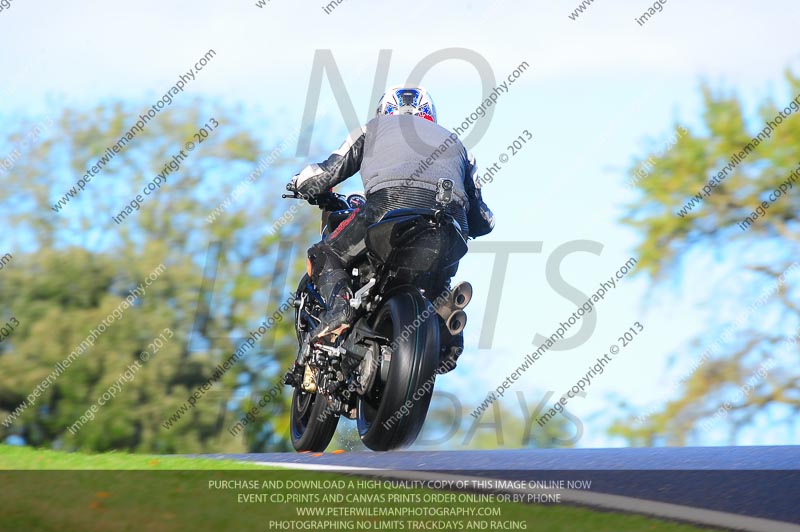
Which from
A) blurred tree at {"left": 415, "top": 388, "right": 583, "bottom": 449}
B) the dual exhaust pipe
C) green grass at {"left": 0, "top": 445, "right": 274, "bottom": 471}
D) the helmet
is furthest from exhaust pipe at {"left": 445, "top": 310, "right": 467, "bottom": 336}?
blurred tree at {"left": 415, "top": 388, "right": 583, "bottom": 449}

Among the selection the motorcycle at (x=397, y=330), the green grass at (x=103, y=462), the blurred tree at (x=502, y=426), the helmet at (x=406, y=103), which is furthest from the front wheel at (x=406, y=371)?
the blurred tree at (x=502, y=426)

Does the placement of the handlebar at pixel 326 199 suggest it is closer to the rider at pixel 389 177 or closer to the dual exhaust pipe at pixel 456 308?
the rider at pixel 389 177

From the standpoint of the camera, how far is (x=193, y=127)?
22578 millimetres

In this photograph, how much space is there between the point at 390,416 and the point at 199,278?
1352cm

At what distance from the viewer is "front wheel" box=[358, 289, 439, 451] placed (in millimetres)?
6723

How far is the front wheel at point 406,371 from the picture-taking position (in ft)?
22.1

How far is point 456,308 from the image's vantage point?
725cm

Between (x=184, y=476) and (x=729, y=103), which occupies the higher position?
(x=729, y=103)

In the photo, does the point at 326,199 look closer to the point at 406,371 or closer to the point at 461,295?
the point at 461,295

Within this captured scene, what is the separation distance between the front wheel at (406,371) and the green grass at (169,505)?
39.4 inches

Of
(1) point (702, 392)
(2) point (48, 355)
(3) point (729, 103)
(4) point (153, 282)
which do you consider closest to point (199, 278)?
(4) point (153, 282)

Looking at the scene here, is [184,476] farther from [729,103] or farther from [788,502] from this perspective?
[729,103]

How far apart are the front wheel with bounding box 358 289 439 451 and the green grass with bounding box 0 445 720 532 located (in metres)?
1.00

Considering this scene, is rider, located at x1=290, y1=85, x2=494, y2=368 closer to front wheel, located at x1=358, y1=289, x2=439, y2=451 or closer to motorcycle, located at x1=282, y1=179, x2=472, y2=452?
motorcycle, located at x1=282, y1=179, x2=472, y2=452
